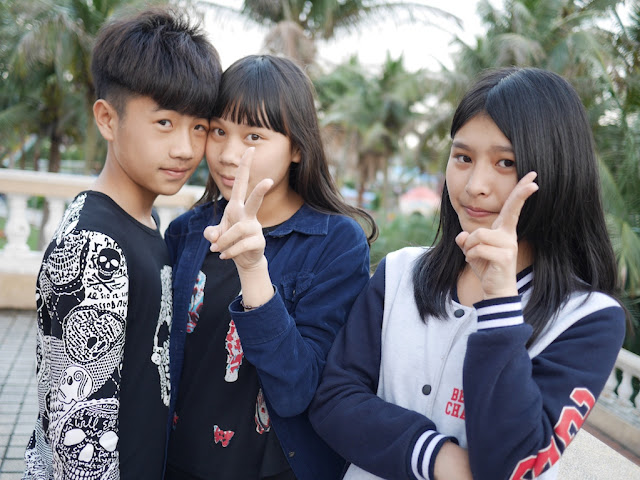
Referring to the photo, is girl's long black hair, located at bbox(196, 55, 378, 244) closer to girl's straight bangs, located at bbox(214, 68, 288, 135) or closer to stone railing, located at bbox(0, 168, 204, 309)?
girl's straight bangs, located at bbox(214, 68, 288, 135)

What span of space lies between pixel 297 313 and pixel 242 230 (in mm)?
336

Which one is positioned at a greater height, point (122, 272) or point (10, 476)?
point (122, 272)

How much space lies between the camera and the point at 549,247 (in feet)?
4.18

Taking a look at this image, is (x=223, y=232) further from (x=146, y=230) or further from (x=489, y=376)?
(x=489, y=376)

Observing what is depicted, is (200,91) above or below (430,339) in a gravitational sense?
above

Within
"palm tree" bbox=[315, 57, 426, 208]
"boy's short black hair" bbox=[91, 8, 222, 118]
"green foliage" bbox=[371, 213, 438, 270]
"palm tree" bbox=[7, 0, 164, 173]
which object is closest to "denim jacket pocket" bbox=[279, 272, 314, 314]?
"boy's short black hair" bbox=[91, 8, 222, 118]

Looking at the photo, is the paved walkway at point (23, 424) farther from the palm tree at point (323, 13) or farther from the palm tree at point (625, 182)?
the palm tree at point (323, 13)

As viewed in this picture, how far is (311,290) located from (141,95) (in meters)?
0.66

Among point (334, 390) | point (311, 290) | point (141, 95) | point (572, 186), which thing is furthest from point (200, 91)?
point (572, 186)

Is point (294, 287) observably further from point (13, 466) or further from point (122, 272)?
point (13, 466)

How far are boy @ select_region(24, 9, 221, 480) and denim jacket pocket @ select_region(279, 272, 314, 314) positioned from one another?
324 mm

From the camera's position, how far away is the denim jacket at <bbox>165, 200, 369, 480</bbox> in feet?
4.17

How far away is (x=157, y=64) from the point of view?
150cm

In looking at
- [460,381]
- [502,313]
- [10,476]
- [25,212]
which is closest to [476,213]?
[502,313]
